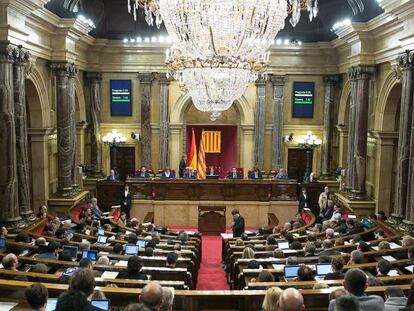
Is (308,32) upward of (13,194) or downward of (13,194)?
upward

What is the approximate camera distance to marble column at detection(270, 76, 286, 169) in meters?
20.8

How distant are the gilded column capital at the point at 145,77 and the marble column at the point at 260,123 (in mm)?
4562

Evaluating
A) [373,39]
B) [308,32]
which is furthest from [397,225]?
[308,32]

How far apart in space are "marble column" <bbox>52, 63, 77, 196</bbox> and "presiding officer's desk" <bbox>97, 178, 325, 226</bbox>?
8.39ft

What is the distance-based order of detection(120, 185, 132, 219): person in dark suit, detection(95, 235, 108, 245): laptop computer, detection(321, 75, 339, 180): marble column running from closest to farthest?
detection(95, 235, 108, 245): laptop computer, detection(120, 185, 132, 219): person in dark suit, detection(321, 75, 339, 180): marble column

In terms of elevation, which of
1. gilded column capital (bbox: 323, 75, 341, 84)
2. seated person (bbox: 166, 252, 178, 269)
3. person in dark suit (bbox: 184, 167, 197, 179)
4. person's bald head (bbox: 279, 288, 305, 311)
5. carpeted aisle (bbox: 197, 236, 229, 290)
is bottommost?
carpeted aisle (bbox: 197, 236, 229, 290)

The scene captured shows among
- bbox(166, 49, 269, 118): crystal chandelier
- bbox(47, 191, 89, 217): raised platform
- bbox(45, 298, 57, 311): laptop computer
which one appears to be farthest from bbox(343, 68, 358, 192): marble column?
bbox(45, 298, 57, 311): laptop computer

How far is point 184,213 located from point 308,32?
31.3 ft

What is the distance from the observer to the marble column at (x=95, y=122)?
20.4m

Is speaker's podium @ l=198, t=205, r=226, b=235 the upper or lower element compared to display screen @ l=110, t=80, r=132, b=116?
lower

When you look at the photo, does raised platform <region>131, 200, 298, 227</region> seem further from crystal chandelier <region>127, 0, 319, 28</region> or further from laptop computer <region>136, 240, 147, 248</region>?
crystal chandelier <region>127, 0, 319, 28</region>

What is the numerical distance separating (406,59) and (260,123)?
28.9 ft

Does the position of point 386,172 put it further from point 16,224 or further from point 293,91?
point 16,224

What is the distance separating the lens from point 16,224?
39.4 ft
